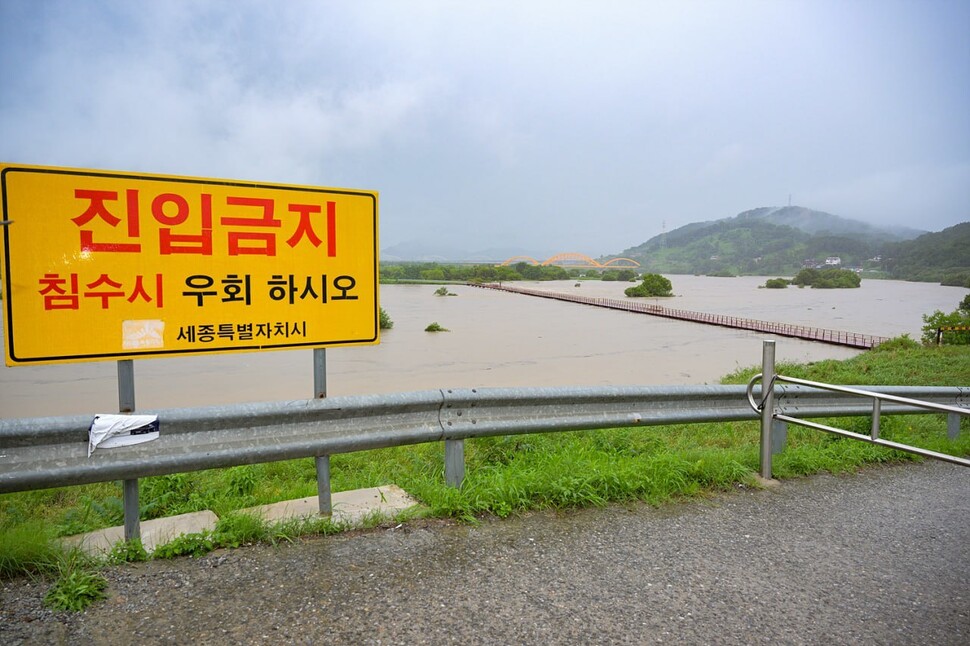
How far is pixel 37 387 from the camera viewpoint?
2589 centimetres

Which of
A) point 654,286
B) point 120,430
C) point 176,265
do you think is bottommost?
point 654,286

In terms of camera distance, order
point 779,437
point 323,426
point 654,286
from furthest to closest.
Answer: point 654,286 → point 779,437 → point 323,426

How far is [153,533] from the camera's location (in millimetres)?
3059

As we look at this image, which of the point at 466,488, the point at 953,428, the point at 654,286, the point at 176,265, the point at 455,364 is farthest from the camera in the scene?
the point at 654,286

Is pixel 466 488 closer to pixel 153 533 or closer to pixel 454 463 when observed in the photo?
pixel 454 463

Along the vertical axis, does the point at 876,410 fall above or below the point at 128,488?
above

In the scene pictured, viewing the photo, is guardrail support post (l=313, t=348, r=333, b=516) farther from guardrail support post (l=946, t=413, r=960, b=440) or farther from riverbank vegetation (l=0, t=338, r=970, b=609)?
guardrail support post (l=946, t=413, r=960, b=440)

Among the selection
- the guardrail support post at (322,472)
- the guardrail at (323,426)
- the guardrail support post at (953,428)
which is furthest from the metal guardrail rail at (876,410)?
the guardrail support post at (322,472)

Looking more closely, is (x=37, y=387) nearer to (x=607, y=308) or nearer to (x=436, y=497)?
(x=436, y=497)

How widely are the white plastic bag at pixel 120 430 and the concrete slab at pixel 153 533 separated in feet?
1.59

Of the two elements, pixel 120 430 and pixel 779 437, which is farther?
pixel 779 437

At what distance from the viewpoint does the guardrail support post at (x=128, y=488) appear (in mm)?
2957

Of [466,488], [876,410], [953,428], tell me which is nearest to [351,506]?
[466,488]

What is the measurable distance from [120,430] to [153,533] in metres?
0.60
